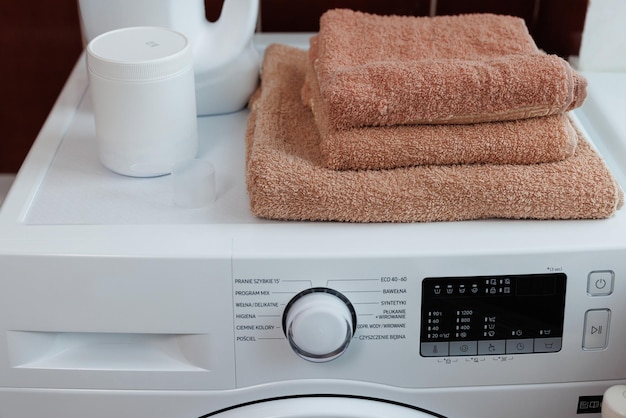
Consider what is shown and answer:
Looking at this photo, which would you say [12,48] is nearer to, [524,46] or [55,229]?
[55,229]

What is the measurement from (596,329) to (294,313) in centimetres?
29

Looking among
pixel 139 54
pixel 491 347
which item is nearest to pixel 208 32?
pixel 139 54

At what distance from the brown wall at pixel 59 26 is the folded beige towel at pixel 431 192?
0.43 meters

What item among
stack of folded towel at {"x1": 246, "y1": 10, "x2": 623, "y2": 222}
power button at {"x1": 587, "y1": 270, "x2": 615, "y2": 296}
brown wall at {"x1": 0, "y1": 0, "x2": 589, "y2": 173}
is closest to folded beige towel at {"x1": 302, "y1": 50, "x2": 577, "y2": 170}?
stack of folded towel at {"x1": 246, "y1": 10, "x2": 623, "y2": 222}

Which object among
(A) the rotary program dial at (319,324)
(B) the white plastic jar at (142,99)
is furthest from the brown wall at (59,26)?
(A) the rotary program dial at (319,324)

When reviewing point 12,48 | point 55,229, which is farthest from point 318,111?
point 12,48

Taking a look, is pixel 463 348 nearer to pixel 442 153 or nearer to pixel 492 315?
pixel 492 315

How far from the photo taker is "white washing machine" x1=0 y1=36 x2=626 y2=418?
79 cm

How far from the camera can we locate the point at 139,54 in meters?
0.87

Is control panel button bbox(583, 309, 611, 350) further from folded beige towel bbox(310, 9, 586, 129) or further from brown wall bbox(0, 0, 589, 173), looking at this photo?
brown wall bbox(0, 0, 589, 173)

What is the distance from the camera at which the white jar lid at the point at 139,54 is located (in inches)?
33.3

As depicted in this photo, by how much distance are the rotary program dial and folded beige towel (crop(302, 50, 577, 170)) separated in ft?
0.43

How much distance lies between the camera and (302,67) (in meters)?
1.06

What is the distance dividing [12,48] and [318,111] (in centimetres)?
60
